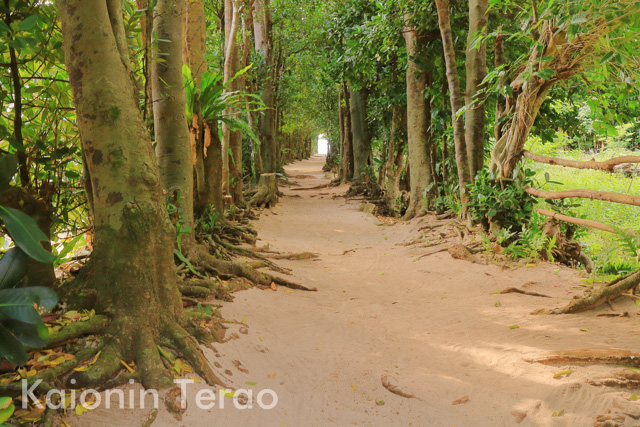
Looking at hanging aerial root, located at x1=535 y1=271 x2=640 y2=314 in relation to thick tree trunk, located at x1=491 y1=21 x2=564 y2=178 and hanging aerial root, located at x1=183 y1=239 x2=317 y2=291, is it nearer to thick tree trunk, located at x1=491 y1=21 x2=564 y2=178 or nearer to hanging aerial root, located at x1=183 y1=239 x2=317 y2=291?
thick tree trunk, located at x1=491 y1=21 x2=564 y2=178

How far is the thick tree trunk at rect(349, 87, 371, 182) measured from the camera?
15.0m

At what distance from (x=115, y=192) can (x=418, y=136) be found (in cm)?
791

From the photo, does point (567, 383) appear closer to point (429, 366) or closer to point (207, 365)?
point (429, 366)

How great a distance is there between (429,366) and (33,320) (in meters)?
2.58

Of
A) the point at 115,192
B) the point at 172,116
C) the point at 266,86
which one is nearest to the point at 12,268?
the point at 115,192

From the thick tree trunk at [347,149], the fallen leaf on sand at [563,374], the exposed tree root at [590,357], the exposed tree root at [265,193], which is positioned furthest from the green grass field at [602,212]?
the thick tree trunk at [347,149]

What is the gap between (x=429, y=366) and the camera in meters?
3.19

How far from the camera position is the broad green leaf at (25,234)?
1.84m

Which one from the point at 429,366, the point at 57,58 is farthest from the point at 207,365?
the point at 57,58

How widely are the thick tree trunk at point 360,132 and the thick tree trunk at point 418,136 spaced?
17.5ft

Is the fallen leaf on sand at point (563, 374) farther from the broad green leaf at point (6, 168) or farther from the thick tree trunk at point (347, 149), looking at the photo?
the thick tree trunk at point (347, 149)

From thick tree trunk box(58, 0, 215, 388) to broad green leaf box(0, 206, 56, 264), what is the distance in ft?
1.88

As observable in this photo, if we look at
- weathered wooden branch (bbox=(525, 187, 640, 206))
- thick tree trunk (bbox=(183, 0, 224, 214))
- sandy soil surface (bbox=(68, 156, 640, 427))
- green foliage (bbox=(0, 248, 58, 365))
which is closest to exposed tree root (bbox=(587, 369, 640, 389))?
sandy soil surface (bbox=(68, 156, 640, 427))

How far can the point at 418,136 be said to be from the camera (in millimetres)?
9461
